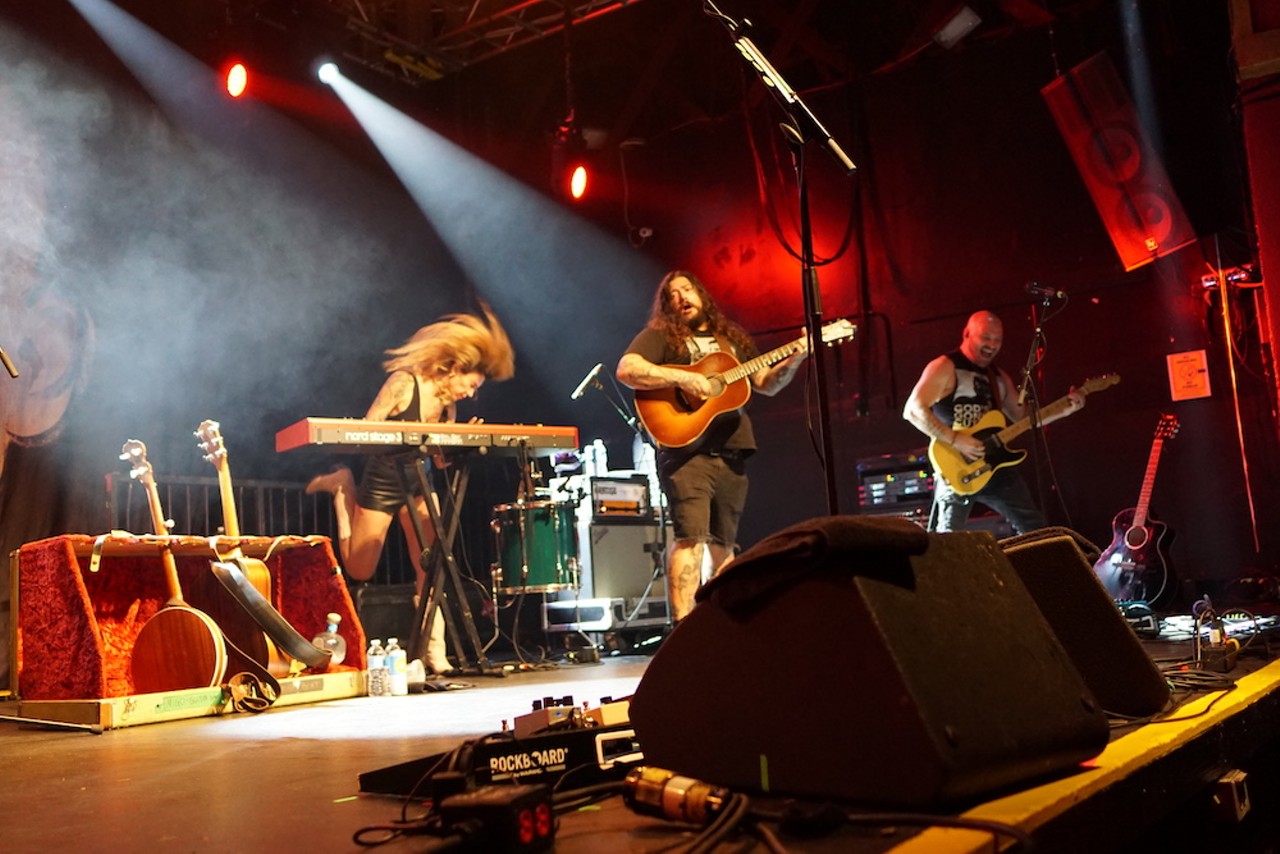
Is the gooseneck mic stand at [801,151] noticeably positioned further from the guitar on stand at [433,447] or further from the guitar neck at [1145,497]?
the guitar neck at [1145,497]

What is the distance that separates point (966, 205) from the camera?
8391 millimetres

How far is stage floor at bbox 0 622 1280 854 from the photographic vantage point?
1.51 meters

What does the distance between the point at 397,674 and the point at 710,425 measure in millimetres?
1835

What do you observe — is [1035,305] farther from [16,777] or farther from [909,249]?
[16,777]

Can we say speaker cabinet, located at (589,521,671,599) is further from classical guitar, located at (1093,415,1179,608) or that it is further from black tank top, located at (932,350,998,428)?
classical guitar, located at (1093,415,1179,608)

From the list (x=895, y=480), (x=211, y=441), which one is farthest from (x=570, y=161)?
(x=211, y=441)

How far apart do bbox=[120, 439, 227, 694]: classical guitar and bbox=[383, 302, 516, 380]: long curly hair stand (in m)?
3.16

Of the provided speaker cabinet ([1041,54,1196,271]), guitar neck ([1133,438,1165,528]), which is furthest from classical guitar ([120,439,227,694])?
speaker cabinet ([1041,54,1196,271])

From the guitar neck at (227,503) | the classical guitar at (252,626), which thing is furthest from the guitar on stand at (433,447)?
the classical guitar at (252,626)

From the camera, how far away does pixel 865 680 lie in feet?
4.72

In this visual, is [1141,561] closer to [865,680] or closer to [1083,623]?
[1083,623]

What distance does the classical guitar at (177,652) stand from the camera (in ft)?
14.5

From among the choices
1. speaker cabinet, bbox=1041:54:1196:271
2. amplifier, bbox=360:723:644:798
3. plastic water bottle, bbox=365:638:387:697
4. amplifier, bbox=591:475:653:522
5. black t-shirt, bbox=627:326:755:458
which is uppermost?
speaker cabinet, bbox=1041:54:1196:271

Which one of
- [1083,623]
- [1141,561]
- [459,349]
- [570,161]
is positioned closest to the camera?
[1083,623]
